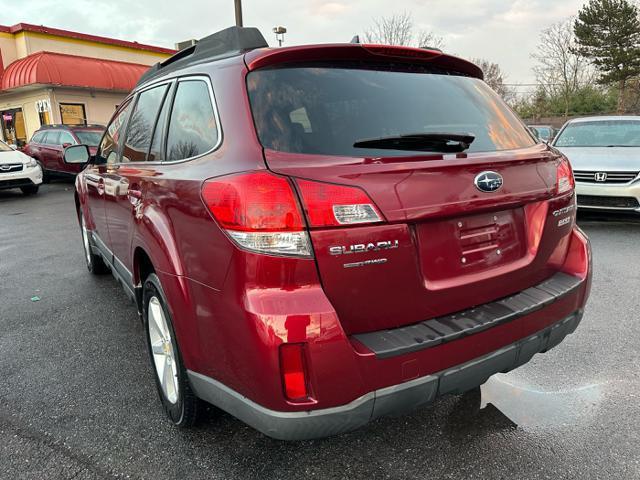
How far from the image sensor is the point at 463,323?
193 centimetres

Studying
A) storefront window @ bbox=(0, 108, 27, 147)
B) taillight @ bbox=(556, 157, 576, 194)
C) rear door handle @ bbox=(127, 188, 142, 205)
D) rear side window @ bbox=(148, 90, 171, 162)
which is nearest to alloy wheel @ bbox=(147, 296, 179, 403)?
rear door handle @ bbox=(127, 188, 142, 205)

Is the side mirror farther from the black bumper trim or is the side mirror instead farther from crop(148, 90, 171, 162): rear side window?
the black bumper trim

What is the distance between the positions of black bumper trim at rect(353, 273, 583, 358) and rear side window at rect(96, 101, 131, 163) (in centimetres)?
261

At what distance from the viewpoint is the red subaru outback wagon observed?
5.55ft

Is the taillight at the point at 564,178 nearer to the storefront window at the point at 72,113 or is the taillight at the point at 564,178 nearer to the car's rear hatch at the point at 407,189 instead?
the car's rear hatch at the point at 407,189

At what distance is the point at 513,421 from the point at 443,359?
958 mm

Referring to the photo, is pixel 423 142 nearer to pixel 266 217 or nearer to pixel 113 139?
pixel 266 217

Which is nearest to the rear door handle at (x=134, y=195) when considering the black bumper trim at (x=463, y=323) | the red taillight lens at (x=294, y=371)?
the red taillight lens at (x=294, y=371)

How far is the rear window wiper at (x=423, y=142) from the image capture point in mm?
1917

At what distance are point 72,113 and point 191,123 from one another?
73.4 ft

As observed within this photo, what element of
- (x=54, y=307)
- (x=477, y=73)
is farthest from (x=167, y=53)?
(x=477, y=73)

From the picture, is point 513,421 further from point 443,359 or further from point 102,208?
point 102,208

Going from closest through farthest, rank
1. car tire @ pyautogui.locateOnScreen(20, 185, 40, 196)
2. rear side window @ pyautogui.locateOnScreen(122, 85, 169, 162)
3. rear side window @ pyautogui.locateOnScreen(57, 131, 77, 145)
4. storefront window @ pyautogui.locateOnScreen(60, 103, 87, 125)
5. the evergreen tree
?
rear side window @ pyautogui.locateOnScreen(122, 85, 169, 162) → car tire @ pyautogui.locateOnScreen(20, 185, 40, 196) → rear side window @ pyautogui.locateOnScreen(57, 131, 77, 145) → storefront window @ pyautogui.locateOnScreen(60, 103, 87, 125) → the evergreen tree

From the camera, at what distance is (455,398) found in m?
2.73
